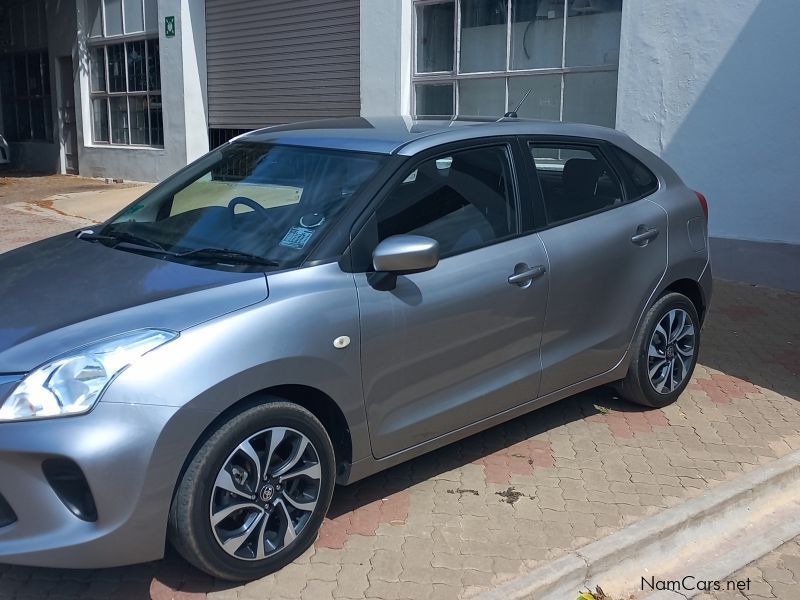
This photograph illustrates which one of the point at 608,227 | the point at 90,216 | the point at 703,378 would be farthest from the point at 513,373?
the point at 90,216

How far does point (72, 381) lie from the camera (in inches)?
119

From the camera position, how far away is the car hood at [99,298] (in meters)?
3.16

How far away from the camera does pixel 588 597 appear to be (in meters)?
3.53

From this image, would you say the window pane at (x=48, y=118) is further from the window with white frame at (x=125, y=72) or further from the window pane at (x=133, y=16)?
the window pane at (x=133, y=16)

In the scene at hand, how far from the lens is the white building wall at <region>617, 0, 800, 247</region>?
809 cm

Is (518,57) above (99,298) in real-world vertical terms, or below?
above

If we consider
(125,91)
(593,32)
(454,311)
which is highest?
(593,32)

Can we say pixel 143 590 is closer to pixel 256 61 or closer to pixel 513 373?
pixel 513 373

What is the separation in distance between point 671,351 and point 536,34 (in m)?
5.76

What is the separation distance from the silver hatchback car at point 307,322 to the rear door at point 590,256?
13mm

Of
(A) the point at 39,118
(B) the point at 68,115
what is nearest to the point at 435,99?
(B) the point at 68,115

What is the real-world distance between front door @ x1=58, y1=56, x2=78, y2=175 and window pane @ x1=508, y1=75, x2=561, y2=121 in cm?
1188

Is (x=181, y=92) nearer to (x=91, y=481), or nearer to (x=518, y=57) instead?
(x=518, y=57)

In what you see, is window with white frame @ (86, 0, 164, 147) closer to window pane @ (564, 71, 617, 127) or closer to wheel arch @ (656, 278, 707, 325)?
window pane @ (564, 71, 617, 127)
